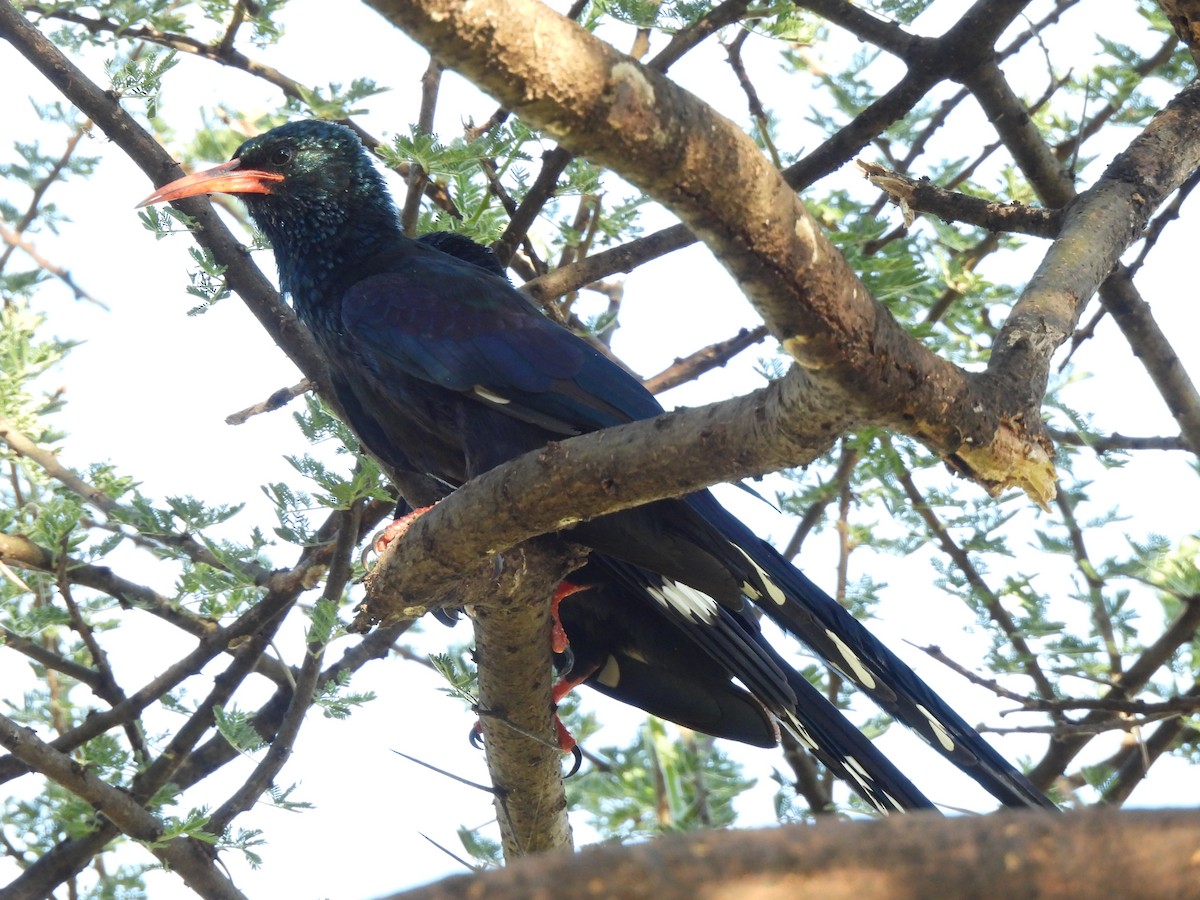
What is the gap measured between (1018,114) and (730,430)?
2197mm

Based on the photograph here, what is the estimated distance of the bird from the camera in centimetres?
310

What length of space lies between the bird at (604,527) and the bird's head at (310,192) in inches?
0.8

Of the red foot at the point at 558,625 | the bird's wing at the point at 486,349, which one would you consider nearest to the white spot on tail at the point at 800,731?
the red foot at the point at 558,625

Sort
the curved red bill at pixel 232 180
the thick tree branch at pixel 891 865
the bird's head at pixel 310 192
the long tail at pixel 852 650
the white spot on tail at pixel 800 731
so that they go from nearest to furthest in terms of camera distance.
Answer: the thick tree branch at pixel 891 865 < the long tail at pixel 852 650 < the white spot on tail at pixel 800 731 < the curved red bill at pixel 232 180 < the bird's head at pixel 310 192

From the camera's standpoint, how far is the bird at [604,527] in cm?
310

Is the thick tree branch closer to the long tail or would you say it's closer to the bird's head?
the long tail

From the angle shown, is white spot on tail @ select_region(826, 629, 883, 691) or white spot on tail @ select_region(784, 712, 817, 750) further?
white spot on tail @ select_region(784, 712, 817, 750)

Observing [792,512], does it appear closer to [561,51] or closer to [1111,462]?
[1111,462]

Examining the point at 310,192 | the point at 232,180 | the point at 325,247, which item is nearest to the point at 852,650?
the point at 325,247

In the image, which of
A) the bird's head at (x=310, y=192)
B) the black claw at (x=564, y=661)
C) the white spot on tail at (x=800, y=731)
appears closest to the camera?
the white spot on tail at (x=800, y=731)

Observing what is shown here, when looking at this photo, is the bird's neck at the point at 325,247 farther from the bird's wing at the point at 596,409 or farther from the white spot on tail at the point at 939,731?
the white spot on tail at the point at 939,731

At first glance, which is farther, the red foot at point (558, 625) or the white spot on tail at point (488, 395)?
the red foot at point (558, 625)

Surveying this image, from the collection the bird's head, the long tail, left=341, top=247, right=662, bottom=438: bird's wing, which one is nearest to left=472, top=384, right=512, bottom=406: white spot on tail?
left=341, top=247, right=662, bottom=438: bird's wing

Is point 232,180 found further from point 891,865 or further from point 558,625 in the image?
point 891,865
